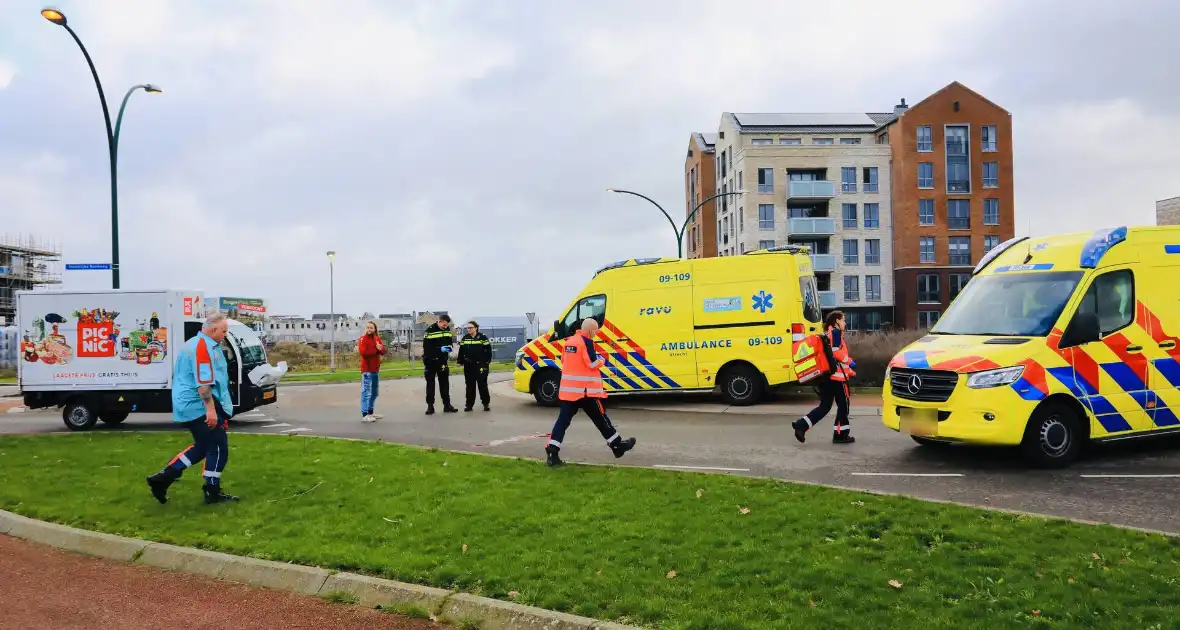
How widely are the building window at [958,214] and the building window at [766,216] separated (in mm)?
12188

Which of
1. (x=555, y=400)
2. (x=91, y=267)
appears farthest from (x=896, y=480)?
(x=91, y=267)

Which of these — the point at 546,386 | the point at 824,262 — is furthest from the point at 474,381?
the point at 824,262

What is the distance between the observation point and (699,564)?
498 cm

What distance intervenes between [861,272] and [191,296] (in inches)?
1991

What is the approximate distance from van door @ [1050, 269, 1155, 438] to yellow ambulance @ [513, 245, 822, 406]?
21.0ft

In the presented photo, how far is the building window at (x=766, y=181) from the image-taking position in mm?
57000

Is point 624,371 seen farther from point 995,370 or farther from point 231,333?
point 995,370

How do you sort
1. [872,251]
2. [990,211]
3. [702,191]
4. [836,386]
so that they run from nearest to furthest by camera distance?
[836,386]
[990,211]
[872,251]
[702,191]

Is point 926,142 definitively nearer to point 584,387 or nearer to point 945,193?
point 945,193

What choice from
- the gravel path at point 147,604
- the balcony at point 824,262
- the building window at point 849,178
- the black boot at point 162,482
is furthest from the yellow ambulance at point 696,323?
the building window at point 849,178

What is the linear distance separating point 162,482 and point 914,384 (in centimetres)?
733

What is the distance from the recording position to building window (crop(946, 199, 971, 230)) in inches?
2255

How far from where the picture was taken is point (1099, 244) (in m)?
8.70

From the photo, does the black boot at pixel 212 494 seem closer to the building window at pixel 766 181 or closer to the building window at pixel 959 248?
the building window at pixel 766 181
